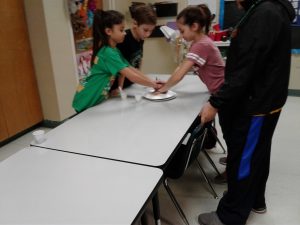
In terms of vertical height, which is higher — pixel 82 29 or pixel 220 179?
pixel 82 29

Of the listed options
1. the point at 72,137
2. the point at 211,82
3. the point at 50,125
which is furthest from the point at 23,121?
the point at 211,82

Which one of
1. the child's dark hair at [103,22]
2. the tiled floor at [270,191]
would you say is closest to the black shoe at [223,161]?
the tiled floor at [270,191]

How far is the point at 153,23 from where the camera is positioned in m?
1.95

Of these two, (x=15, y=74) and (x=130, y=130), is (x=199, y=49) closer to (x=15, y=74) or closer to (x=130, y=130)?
(x=130, y=130)

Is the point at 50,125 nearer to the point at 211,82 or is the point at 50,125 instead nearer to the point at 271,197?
the point at 211,82

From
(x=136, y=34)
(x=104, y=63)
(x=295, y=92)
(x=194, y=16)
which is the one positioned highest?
(x=194, y=16)

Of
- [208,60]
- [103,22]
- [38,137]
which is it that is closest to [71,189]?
[38,137]

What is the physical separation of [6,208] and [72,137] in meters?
0.53

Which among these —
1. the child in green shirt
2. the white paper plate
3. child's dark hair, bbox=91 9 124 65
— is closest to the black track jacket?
the white paper plate

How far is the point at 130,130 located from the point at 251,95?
0.63 meters

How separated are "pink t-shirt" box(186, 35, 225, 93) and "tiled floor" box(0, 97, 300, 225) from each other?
2.37ft

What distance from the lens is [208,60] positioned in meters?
1.81

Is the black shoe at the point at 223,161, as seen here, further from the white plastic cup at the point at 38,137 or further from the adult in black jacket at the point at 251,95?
the white plastic cup at the point at 38,137

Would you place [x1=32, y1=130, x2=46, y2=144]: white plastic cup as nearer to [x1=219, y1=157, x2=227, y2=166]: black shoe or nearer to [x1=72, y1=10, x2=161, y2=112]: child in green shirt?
[x1=72, y1=10, x2=161, y2=112]: child in green shirt
